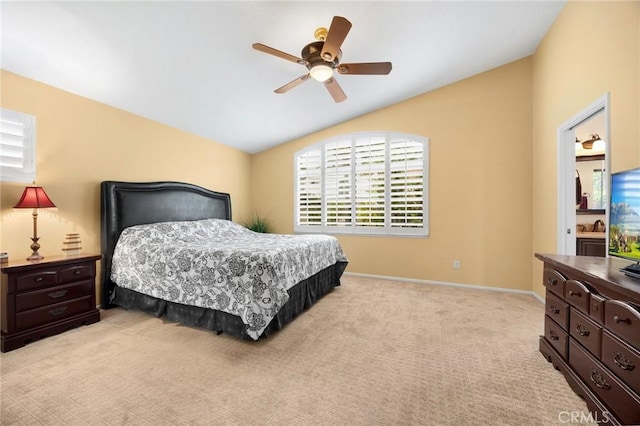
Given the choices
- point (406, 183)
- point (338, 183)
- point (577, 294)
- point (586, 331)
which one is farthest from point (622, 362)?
point (338, 183)

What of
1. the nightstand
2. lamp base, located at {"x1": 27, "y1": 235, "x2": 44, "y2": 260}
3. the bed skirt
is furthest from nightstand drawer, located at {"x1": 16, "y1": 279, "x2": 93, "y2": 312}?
the bed skirt

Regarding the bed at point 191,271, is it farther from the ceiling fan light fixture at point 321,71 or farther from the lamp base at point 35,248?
the ceiling fan light fixture at point 321,71

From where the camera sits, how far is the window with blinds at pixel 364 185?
4586mm

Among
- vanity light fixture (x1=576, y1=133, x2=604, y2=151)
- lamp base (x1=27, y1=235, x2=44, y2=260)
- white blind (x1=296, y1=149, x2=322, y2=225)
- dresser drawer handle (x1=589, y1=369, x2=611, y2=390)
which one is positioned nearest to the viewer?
dresser drawer handle (x1=589, y1=369, x2=611, y2=390)

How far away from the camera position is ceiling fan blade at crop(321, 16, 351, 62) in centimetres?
194

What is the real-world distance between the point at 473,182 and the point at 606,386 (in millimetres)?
3188

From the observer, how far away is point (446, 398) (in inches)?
69.6

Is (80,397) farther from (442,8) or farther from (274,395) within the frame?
(442,8)

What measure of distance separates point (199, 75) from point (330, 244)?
262 centimetres

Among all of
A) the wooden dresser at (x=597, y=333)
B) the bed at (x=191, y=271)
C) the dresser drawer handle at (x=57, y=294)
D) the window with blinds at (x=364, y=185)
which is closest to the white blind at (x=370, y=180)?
the window with blinds at (x=364, y=185)

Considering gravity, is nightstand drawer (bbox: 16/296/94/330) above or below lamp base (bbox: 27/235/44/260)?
below

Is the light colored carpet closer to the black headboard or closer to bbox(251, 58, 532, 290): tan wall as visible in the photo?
the black headboard

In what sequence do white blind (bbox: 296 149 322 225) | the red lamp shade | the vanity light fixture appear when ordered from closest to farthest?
the red lamp shade < the vanity light fixture < white blind (bbox: 296 149 322 225)

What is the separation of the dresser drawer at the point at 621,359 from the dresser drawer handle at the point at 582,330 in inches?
6.5
